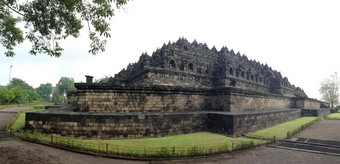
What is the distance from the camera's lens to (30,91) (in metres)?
56.9

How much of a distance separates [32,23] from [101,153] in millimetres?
7168

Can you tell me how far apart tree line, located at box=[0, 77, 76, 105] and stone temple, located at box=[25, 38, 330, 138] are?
26.7 m

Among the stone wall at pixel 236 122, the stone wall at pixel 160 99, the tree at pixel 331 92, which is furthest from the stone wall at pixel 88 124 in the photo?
the tree at pixel 331 92

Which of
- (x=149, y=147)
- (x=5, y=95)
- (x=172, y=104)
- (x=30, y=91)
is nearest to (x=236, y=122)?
(x=172, y=104)

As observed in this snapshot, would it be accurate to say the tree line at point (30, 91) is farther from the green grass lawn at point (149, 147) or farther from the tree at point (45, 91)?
the green grass lawn at point (149, 147)

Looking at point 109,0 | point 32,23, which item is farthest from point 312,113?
point 32,23

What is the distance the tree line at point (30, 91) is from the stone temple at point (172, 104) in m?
26.7

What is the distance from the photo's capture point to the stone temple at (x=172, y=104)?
817cm

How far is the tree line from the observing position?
34.9m

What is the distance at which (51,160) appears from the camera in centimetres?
556

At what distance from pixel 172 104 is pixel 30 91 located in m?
66.1

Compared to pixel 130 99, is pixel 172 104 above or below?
below

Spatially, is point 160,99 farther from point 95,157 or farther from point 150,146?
point 95,157

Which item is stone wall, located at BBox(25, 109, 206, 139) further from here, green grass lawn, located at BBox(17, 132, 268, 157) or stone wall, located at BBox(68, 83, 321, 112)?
stone wall, located at BBox(68, 83, 321, 112)
